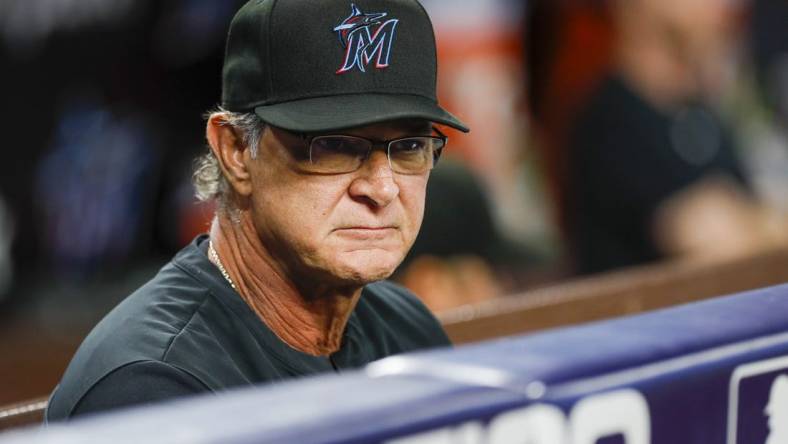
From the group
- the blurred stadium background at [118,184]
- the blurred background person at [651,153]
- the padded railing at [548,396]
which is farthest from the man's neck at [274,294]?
the blurred background person at [651,153]

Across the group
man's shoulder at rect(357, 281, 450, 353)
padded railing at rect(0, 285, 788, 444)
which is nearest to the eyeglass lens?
man's shoulder at rect(357, 281, 450, 353)

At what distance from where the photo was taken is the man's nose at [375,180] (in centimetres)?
146

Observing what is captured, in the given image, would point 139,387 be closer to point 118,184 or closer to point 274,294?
point 274,294

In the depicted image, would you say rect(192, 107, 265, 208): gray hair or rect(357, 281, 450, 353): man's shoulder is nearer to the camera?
rect(192, 107, 265, 208): gray hair

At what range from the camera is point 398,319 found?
1790mm

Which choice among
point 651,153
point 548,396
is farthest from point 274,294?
point 651,153

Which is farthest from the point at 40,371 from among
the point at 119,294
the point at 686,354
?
the point at 686,354

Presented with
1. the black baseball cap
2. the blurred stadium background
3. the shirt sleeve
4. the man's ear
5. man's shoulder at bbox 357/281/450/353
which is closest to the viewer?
the shirt sleeve

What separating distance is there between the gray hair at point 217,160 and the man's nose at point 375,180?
14cm

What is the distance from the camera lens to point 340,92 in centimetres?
145

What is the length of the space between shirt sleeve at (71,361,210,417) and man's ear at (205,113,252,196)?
0.31 meters

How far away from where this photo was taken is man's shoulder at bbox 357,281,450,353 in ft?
5.71

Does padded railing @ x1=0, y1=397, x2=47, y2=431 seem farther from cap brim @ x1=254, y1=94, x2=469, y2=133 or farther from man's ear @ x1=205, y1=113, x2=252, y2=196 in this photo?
cap brim @ x1=254, y1=94, x2=469, y2=133

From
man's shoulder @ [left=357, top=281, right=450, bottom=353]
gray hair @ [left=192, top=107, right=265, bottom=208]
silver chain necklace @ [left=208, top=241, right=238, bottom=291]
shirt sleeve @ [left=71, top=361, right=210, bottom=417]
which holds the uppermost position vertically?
gray hair @ [left=192, top=107, right=265, bottom=208]
